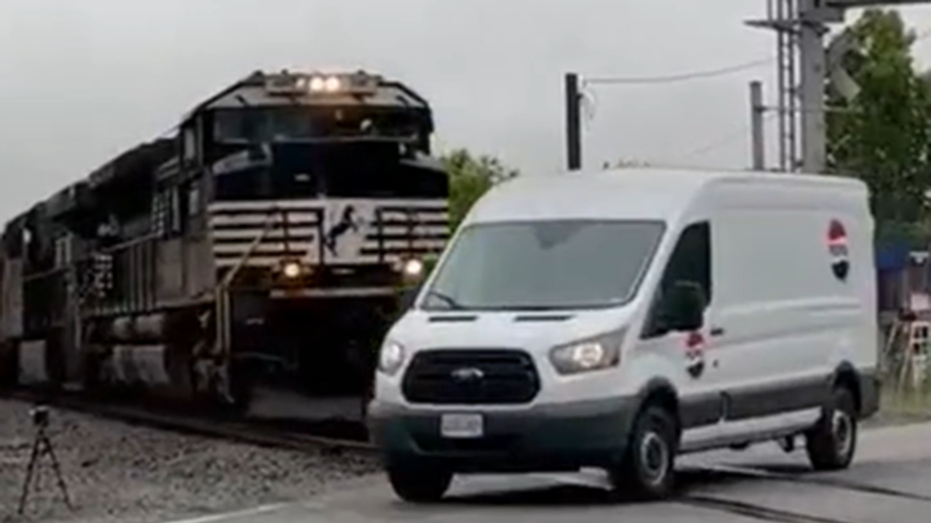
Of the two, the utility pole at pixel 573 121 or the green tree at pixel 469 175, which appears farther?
the green tree at pixel 469 175

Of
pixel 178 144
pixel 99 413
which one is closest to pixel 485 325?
pixel 178 144

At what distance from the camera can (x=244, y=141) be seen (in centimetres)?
2766

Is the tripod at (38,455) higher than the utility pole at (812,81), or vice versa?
the utility pole at (812,81)

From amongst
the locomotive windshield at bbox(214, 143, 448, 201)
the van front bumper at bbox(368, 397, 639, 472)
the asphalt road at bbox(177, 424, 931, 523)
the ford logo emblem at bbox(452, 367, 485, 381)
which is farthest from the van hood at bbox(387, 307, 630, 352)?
the locomotive windshield at bbox(214, 143, 448, 201)

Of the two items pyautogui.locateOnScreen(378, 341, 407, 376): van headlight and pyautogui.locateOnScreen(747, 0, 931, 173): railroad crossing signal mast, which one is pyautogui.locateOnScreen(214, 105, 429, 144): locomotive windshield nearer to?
pyautogui.locateOnScreen(747, 0, 931, 173): railroad crossing signal mast

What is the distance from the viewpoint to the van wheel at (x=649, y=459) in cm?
1680

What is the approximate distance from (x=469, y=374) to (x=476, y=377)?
0.06 m

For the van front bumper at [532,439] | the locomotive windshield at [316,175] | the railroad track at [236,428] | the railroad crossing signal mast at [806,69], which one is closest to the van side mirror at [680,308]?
the van front bumper at [532,439]

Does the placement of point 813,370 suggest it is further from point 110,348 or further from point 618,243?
point 110,348

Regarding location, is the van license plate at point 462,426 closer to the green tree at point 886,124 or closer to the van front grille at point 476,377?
the van front grille at point 476,377

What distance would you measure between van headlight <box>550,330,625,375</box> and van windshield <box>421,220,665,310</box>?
0.45m

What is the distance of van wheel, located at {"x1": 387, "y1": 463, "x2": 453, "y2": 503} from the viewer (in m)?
17.1

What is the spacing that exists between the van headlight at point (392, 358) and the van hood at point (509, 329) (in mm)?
49

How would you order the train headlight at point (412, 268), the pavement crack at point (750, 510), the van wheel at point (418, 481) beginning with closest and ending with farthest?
1. the pavement crack at point (750, 510)
2. the van wheel at point (418, 481)
3. the train headlight at point (412, 268)
